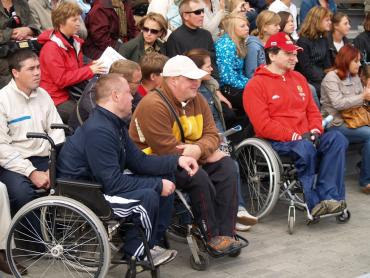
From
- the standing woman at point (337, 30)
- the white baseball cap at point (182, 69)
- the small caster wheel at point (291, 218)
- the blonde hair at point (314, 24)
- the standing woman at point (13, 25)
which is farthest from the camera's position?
the standing woman at point (337, 30)

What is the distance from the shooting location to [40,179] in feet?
17.7

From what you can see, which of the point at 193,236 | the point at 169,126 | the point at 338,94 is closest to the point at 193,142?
the point at 169,126

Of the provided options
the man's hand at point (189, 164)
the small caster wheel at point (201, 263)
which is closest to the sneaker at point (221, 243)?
the small caster wheel at point (201, 263)

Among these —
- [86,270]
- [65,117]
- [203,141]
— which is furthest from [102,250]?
[65,117]

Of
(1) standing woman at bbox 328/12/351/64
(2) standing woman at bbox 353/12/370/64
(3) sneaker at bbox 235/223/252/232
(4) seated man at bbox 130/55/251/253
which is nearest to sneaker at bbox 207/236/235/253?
(4) seated man at bbox 130/55/251/253

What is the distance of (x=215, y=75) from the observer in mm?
7551

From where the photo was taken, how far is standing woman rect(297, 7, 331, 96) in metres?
8.45

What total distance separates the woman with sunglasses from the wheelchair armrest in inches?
109

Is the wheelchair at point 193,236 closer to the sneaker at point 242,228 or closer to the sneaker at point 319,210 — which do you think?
the sneaker at point 242,228

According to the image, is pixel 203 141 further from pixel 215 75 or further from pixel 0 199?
pixel 215 75

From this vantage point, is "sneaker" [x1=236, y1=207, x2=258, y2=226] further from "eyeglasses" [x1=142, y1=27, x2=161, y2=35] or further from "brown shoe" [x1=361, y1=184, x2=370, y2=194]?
"eyeglasses" [x1=142, y1=27, x2=161, y2=35]

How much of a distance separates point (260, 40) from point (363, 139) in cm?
154

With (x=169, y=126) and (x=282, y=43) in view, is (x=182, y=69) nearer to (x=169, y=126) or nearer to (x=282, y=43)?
(x=169, y=126)

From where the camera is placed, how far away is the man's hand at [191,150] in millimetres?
5414
